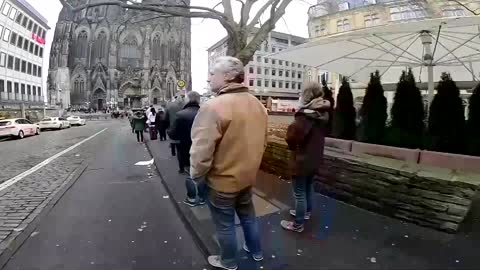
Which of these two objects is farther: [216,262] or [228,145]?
[216,262]

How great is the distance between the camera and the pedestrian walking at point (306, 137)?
14.3ft

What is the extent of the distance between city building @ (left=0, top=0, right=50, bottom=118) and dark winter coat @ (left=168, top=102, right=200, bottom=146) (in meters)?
48.1

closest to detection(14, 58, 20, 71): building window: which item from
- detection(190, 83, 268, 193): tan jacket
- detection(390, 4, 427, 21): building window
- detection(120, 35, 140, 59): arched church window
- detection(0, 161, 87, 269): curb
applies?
detection(120, 35, 140, 59): arched church window

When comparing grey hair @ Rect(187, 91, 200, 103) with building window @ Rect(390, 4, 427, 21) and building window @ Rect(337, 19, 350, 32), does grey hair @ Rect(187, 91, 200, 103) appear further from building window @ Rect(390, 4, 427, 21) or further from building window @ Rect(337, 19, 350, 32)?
building window @ Rect(337, 19, 350, 32)

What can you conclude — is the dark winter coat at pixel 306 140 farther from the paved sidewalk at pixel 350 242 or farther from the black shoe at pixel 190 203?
the black shoe at pixel 190 203

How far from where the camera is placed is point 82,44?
96438 millimetres

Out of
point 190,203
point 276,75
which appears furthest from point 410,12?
point 276,75

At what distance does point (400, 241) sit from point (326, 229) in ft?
2.78

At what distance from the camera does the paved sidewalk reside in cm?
387

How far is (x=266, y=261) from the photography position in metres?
3.97

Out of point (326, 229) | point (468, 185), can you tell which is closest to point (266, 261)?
point (326, 229)

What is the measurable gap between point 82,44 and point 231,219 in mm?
102550

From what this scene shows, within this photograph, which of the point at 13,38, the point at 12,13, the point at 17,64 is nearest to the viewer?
the point at 12,13

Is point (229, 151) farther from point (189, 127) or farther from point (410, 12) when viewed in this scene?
point (410, 12)
